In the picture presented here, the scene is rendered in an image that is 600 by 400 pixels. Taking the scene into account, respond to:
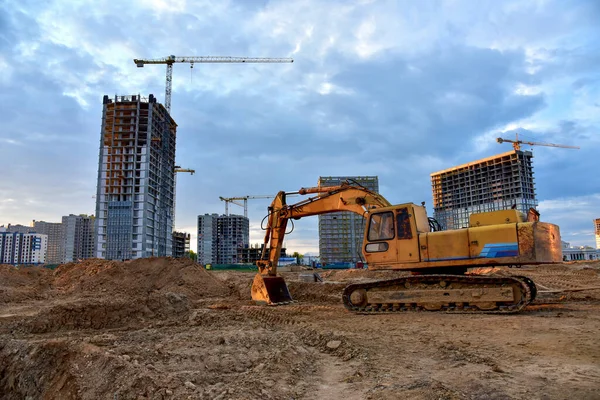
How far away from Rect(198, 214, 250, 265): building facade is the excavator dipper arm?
318 ft

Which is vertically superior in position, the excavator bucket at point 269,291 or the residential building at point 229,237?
the residential building at point 229,237

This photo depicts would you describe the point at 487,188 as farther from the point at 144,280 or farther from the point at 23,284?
the point at 23,284

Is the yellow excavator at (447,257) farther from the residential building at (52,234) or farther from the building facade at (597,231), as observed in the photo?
the residential building at (52,234)

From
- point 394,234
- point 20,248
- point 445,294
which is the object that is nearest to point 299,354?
point 445,294

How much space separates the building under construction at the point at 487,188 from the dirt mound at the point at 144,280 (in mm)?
34791

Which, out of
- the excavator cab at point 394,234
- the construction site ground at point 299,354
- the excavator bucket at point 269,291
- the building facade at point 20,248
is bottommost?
the construction site ground at point 299,354

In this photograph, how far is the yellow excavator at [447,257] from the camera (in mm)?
8852

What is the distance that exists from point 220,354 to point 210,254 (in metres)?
107

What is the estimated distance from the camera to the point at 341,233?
1625 inches

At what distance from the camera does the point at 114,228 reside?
4816 centimetres

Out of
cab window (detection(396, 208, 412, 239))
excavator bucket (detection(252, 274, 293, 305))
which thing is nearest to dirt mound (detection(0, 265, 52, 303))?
excavator bucket (detection(252, 274, 293, 305))

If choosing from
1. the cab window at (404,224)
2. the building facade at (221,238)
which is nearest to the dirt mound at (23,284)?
the cab window at (404,224)

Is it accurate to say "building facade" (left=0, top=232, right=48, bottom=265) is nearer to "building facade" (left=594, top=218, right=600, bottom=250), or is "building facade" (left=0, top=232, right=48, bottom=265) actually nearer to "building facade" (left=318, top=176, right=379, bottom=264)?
"building facade" (left=318, top=176, right=379, bottom=264)

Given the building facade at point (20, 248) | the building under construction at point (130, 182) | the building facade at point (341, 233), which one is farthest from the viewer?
the building facade at point (20, 248)
